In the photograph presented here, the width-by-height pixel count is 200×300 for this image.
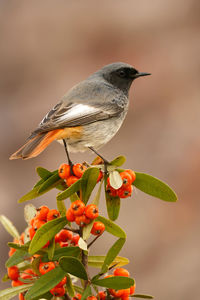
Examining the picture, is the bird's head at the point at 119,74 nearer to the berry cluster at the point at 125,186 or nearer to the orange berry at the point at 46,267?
the berry cluster at the point at 125,186

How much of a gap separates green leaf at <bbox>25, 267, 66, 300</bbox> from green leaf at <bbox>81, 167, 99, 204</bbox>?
32cm

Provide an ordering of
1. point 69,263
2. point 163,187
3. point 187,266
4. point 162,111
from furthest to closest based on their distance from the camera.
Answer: point 162,111 < point 187,266 < point 163,187 < point 69,263

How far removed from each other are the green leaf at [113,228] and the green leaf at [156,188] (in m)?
0.21

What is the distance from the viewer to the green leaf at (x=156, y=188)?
5.59 feet

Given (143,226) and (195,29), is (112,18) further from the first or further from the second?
(143,226)

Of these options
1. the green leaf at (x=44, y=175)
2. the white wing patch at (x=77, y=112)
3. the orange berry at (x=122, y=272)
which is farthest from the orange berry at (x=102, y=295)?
the white wing patch at (x=77, y=112)

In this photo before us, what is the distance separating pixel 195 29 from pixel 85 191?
22.4 feet

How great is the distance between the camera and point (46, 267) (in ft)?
5.27

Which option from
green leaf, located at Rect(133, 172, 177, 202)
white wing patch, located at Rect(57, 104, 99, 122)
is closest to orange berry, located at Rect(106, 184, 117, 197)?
green leaf, located at Rect(133, 172, 177, 202)

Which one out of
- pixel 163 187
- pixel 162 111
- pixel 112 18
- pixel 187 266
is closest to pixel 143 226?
pixel 187 266

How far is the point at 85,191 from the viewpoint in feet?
Answer: 5.59

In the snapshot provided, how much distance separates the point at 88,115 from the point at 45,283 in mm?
1758

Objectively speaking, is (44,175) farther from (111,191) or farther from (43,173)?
(111,191)

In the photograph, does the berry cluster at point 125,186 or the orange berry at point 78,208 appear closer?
the orange berry at point 78,208
